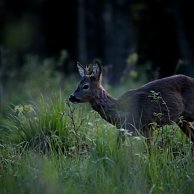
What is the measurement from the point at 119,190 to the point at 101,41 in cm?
2033

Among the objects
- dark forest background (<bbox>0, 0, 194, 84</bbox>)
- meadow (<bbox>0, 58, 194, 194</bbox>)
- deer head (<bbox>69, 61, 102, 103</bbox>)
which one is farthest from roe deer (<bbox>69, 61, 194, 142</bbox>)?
dark forest background (<bbox>0, 0, 194, 84</bbox>)

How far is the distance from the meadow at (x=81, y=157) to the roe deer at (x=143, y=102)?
16 cm

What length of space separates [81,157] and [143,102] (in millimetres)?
1684

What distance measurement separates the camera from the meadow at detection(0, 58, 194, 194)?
7922mm

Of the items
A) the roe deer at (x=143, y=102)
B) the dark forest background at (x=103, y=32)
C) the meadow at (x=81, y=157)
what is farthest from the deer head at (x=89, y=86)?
the dark forest background at (x=103, y=32)

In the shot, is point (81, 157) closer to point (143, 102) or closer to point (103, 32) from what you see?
point (143, 102)

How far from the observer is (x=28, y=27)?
3028 centimetres

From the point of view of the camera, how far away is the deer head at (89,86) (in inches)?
401

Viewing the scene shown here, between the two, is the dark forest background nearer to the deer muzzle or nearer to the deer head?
the deer head

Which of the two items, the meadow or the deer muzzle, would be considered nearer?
the meadow

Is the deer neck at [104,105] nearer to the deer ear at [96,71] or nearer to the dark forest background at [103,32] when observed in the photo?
the deer ear at [96,71]

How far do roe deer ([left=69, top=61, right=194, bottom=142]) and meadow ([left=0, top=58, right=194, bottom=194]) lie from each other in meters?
0.16

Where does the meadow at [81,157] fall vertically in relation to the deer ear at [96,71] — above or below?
below

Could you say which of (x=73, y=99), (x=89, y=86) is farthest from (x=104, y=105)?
(x=73, y=99)
